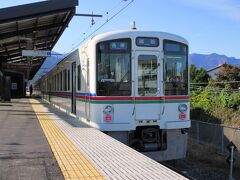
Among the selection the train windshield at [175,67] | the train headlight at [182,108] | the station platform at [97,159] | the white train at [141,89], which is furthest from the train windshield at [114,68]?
the train headlight at [182,108]

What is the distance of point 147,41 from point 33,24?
15078 millimetres

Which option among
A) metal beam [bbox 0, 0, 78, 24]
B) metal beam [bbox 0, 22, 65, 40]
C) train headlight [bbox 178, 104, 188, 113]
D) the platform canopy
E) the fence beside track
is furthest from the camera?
metal beam [bbox 0, 22, 65, 40]

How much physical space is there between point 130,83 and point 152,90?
2.07 ft

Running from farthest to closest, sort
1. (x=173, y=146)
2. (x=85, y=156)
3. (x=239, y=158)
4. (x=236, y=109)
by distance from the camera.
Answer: (x=236, y=109) < (x=239, y=158) < (x=173, y=146) < (x=85, y=156)

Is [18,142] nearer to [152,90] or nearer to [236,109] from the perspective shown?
[152,90]

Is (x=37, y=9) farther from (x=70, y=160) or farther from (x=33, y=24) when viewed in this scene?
(x=70, y=160)

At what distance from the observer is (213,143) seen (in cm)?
1705

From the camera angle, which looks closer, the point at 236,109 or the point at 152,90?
the point at 152,90

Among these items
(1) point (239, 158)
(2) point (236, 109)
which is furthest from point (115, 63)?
(2) point (236, 109)

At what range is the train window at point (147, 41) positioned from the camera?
11547mm

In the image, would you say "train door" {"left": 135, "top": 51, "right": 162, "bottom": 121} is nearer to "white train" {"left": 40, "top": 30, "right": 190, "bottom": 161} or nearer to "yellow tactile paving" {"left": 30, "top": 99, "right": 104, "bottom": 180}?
"white train" {"left": 40, "top": 30, "right": 190, "bottom": 161}

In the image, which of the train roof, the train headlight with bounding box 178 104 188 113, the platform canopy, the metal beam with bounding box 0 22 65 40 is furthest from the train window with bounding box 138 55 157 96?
the metal beam with bounding box 0 22 65 40

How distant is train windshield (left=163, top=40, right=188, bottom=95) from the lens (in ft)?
38.5

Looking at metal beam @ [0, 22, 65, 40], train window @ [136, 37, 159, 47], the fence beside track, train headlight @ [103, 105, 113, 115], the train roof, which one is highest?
metal beam @ [0, 22, 65, 40]
